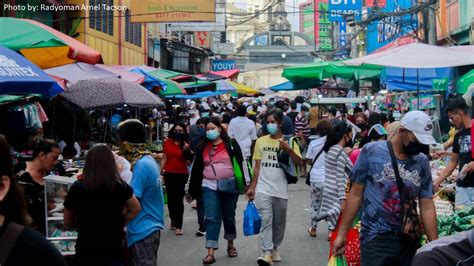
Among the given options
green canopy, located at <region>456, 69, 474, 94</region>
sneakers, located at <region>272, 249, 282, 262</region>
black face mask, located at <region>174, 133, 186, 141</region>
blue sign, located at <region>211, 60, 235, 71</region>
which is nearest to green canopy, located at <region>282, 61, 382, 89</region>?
green canopy, located at <region>456, 69, 474, 94</region>

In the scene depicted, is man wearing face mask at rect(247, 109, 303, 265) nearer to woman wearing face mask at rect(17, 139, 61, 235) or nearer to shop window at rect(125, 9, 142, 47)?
woman wearing face mask at rect(17, 139, 61, 235)

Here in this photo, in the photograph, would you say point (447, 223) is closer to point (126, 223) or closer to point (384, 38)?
point (126, 223)

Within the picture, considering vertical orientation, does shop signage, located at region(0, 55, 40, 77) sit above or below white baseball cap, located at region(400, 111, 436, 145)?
above

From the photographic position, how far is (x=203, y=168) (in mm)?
9945

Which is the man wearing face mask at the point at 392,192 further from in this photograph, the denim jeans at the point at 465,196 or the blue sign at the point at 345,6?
the blue sign at the point at 345,6

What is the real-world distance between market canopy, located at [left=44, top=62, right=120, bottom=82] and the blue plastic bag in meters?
4.84

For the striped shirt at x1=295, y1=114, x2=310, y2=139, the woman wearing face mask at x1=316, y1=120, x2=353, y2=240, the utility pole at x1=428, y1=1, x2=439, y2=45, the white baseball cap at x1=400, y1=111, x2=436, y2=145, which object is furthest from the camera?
the striped shirt at x1=295, y1=114, x2=310, y2=139

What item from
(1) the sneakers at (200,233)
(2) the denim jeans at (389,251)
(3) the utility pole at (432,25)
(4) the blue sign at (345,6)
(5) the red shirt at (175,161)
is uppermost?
(4) the blue sign at (345,6)

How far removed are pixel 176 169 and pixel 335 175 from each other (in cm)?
400

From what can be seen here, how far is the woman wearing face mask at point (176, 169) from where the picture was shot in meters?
11.9

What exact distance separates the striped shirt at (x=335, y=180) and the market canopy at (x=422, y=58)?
3.57 meters

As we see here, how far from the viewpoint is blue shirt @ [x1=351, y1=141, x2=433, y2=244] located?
5.71 m

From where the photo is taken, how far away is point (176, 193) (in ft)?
39.1

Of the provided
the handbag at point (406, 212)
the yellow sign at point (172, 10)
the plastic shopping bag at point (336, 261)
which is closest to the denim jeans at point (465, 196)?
the plastic shopping bag at point (336, 261)
